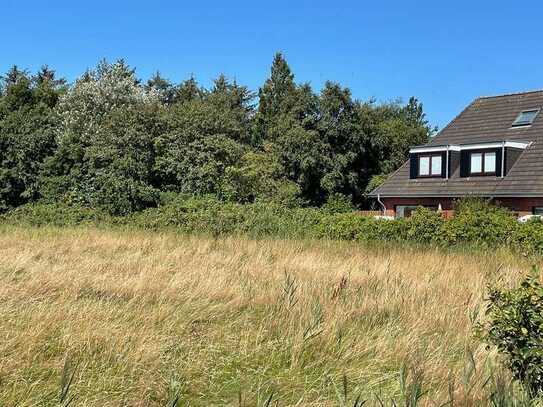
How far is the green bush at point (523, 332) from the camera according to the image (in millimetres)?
3646

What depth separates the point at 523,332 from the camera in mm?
3660

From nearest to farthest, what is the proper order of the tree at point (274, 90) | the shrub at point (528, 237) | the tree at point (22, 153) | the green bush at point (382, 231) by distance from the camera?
the shrub at point (528, 237) → the green bush at point (382, 231) → the tree at point (22, 153) → the tree at point (274, 90)

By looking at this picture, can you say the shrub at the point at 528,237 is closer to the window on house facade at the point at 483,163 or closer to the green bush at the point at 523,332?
the green bush at the point at 523,332

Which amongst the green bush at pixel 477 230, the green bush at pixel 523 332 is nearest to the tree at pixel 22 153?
the green bush at pixel 477 230

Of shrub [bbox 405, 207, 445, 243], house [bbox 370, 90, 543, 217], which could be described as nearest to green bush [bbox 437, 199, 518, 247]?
shrub [bbox 405, 207, 445, 243]

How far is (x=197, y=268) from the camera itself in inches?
337

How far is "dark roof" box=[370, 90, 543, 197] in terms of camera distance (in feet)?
82.8

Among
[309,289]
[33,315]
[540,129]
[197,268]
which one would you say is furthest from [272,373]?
[540,129]

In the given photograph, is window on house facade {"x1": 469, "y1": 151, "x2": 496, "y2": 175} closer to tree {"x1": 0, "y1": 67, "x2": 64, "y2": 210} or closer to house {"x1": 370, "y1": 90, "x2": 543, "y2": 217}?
house {"x1": 370, "y1": 90, "x2": 543, "y2": 217}

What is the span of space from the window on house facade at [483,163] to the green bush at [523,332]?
24083 millimetres

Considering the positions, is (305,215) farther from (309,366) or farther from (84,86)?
(84,86)

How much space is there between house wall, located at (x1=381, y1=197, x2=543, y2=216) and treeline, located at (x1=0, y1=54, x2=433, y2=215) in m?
4.22

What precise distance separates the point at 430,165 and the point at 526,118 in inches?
198

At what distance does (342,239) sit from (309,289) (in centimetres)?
937
